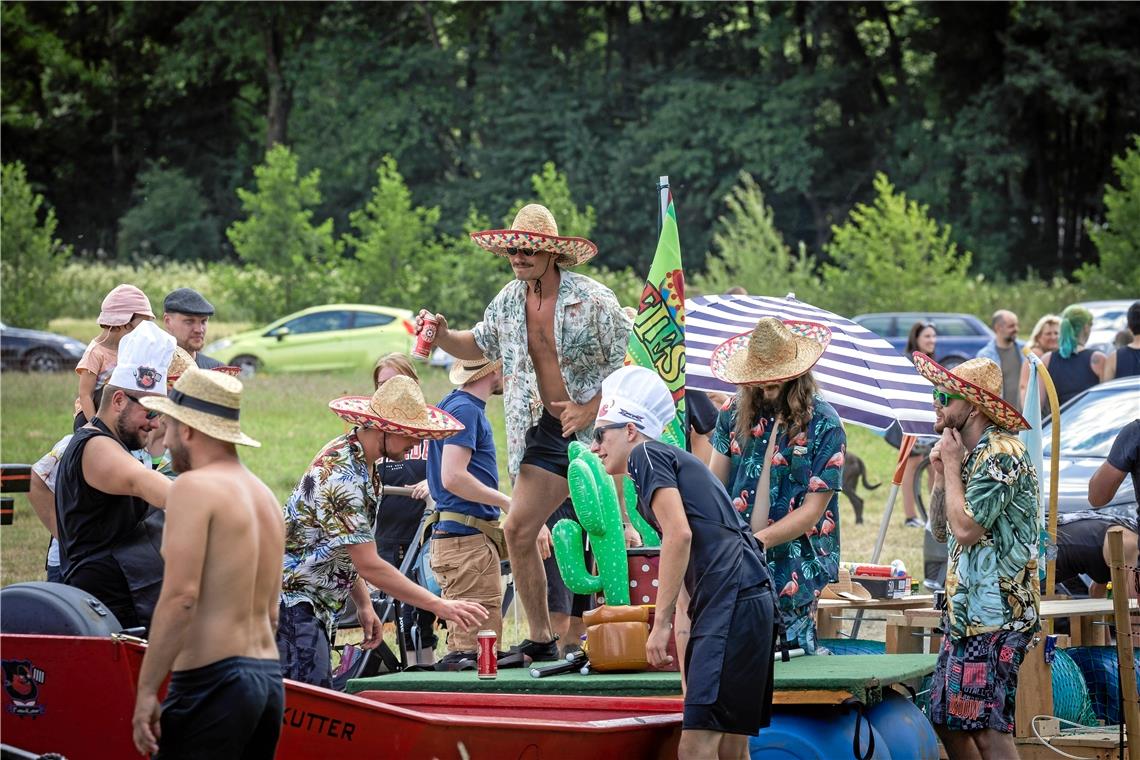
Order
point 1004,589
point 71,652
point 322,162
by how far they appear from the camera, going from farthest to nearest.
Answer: point 322,162, point 1004,589, point 71,652

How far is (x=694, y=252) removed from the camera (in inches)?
1939

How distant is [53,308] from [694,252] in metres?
22.8

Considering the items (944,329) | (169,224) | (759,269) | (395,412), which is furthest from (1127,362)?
(169,224)

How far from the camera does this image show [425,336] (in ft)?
23.1

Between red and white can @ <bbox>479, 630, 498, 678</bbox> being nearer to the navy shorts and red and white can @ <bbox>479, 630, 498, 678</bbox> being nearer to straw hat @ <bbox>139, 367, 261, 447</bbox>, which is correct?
the navy shorts

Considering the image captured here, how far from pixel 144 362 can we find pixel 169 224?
4960 centimetres

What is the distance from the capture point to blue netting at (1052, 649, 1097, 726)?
24.7 feet

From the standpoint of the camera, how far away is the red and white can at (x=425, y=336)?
7016 millimetres

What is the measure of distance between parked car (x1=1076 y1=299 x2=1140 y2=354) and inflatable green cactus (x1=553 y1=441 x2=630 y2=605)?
14.3 m

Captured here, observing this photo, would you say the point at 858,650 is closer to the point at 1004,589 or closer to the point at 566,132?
the point at 1004,589

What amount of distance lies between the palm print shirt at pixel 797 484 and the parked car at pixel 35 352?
2301 centimetres

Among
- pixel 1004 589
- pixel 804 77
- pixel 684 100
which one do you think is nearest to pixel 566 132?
pixel 684 100

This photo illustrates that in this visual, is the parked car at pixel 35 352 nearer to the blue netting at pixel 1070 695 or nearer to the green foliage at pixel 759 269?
the green foliage at pixel 759 269

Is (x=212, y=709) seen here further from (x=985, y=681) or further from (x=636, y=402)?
(x=985, y=681)
